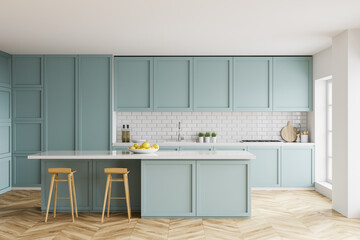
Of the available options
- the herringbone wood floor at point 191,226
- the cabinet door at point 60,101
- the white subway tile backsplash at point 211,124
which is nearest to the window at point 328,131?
the white subway tile backsplash at point 211,124

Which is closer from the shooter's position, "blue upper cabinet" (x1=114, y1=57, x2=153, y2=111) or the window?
the window

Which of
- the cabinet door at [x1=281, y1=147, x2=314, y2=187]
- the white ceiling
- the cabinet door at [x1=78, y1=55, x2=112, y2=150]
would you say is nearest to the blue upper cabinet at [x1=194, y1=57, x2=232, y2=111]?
the white ceiling

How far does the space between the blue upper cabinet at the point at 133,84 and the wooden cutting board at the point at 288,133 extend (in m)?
2.81

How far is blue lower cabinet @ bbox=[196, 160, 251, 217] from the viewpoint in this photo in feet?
15.5

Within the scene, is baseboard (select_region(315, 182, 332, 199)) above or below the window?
below

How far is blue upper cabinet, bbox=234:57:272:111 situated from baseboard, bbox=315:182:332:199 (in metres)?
1.73

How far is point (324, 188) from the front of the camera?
6.28 meters

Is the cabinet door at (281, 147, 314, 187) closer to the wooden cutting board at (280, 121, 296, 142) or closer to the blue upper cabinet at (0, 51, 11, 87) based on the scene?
the wooden cutting board at (280, 121, 296, 142)

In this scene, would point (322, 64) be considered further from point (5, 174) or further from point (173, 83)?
point (5, 174)

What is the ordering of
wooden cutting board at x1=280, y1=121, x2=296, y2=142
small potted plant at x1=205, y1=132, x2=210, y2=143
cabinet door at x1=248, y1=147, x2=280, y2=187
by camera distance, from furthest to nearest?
wooden cutting board at x1=280, y1=121, x2=296, y2=142
small potted plant at x1=205, y1=132, x2=210, y2=143
cabinet door at x1=248, y1=147, x2=280, y2=187

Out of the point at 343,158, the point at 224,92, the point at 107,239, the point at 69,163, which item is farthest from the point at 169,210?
the point at 224,92

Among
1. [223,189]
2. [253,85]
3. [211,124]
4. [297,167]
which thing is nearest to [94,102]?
[211,124]

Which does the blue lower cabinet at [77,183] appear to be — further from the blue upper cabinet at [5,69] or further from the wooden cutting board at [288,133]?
the wooden cutting board at [288,133]

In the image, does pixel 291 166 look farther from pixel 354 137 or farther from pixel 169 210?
pixel 169 210
